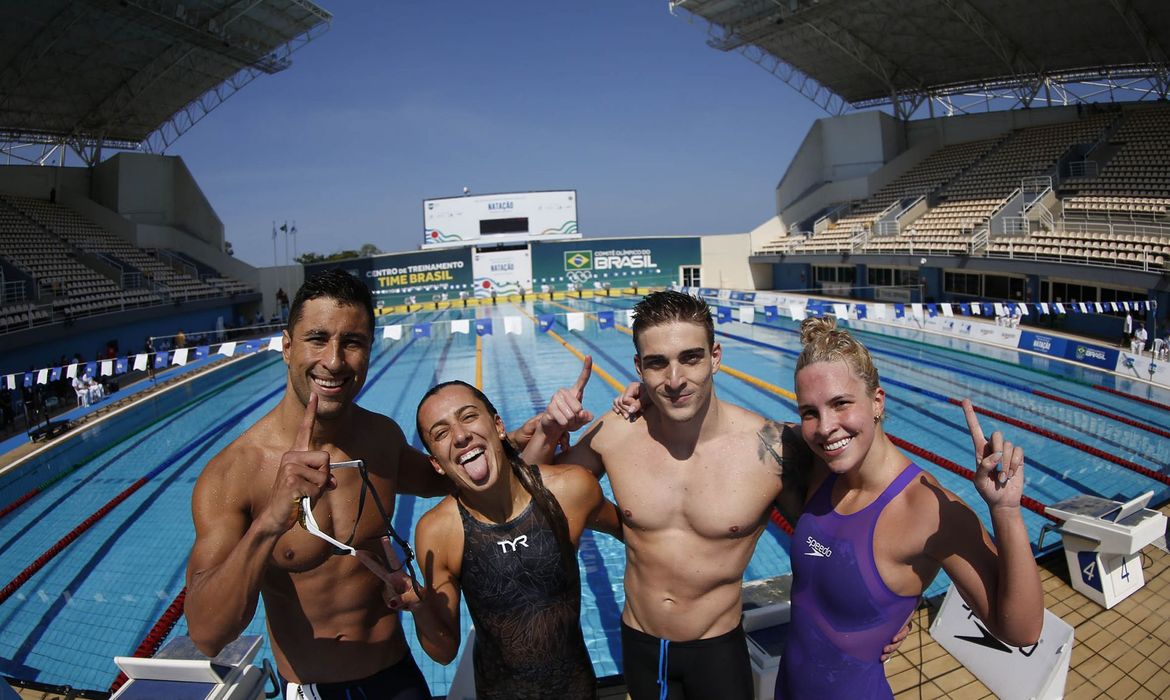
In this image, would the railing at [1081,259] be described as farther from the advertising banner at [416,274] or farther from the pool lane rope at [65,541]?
the advertising banner at [416,274]

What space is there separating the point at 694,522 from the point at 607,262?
3169cm

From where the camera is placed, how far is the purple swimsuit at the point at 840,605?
1744 mm

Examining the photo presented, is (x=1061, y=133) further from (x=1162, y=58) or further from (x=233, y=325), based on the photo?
(x=233, y=325)

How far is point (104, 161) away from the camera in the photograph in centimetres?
2475

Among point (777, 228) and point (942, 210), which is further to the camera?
point (777, 228)

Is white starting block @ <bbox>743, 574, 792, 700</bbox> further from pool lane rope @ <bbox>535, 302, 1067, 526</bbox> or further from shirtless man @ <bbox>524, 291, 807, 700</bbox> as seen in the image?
pool lane rope @ <bbox>535, 302, 1067, 526</bbox>

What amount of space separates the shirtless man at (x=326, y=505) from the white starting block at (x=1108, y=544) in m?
3.56

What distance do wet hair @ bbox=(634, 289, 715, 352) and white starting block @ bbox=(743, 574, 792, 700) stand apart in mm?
1096

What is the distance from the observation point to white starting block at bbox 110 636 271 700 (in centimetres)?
196

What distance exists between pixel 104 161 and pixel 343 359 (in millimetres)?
30699

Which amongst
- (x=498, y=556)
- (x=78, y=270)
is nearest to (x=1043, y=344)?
(x=498, y=556)

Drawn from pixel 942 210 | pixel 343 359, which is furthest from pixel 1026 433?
pixel 942 210

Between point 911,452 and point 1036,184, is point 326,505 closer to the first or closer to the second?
point 911,452

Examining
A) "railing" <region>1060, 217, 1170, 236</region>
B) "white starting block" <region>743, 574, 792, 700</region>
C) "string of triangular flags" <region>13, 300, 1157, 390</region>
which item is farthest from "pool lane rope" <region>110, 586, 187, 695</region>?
"railing" <region>1060, 217, 1170, 236</region>
